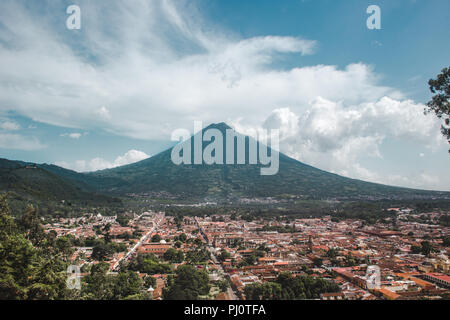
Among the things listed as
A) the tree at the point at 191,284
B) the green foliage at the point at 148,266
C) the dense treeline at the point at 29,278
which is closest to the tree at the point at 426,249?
the tree at the point at 191,284

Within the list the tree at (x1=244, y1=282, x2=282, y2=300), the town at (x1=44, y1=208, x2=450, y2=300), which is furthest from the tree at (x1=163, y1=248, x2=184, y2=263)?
the tree at (x1=244, y1=282, x2=282, y2=300)

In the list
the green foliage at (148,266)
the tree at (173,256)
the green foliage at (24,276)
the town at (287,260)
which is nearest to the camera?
the green foliage at (24,276)

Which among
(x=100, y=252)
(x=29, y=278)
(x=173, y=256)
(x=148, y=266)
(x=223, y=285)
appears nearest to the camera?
(x=29, y=278)

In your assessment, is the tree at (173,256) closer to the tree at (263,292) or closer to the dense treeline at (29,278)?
the dense treeline at (29,278)

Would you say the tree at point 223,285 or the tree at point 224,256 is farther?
the tree at point 224,256

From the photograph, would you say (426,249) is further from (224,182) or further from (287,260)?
(224,182)

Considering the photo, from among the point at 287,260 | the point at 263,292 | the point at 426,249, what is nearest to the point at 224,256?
the point at 287,260

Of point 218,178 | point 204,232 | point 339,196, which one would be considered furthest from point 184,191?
point 204,232

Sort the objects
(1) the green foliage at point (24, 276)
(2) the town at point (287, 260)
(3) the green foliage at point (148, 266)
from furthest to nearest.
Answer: (3) the green foliage at point (148, 266), (2) the town at point (287, 260), (1) the green foliage at point (24, 276)
